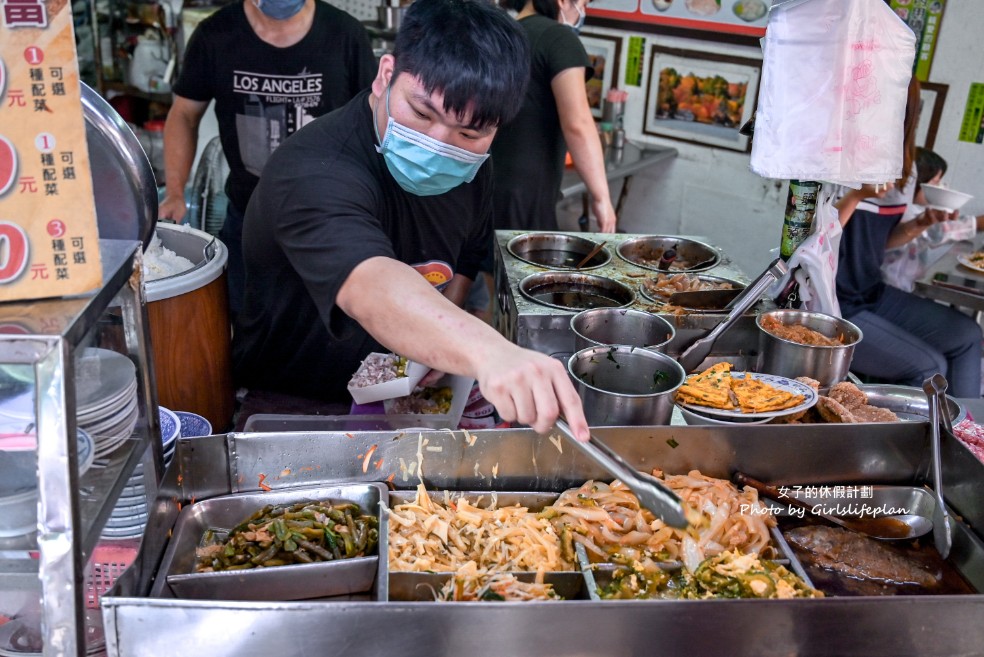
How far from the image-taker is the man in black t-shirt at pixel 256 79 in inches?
158

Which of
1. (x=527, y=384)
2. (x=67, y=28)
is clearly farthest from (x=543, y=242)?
(x=67, y=28)

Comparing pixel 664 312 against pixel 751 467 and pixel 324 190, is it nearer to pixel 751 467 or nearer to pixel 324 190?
pixel 751 467

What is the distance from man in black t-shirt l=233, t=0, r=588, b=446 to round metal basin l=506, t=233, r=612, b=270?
605mm

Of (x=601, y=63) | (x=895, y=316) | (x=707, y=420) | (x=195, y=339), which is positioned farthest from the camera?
(x=601, y=63)

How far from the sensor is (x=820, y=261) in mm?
2814

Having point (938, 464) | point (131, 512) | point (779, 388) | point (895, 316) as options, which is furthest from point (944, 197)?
point (131, 512)

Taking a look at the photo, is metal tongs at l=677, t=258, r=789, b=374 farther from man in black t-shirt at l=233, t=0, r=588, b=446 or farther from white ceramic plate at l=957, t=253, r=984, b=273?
white ceramic plate at l=957, t=253, r=984, b=273

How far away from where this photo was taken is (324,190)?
218 cm

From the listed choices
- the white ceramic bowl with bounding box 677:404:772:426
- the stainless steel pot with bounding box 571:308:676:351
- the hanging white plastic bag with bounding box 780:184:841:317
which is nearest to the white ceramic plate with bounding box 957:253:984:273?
the hanging white plastic bag with bounding box 780:184:841:317

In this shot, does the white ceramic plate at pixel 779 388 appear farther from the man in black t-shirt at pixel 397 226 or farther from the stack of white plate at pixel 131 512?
the stack of white plate at pixel 131 512

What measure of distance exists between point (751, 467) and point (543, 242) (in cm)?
164

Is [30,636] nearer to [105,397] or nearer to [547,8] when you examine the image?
[105,397]

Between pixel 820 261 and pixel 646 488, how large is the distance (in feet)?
5.12

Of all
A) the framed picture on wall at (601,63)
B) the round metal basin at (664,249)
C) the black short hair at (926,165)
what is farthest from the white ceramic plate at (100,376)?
the framed picture on wall at (601,63)
